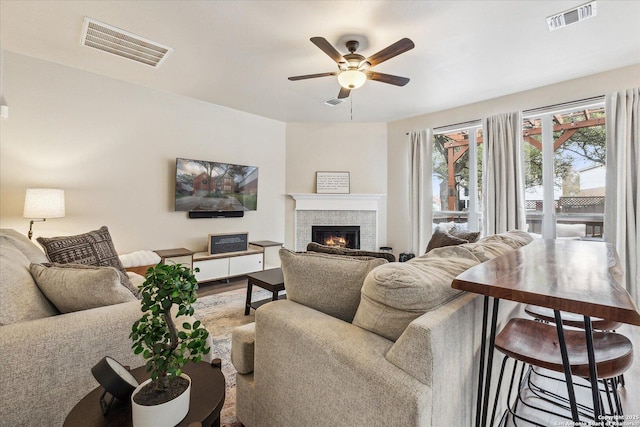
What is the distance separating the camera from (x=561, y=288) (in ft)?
2.71

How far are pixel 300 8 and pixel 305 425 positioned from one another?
103 inches

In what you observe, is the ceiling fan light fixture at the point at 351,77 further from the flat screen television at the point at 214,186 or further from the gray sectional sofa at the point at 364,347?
the flat screen television at the point at 214,186

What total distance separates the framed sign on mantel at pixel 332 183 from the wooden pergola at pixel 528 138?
1.74 metres

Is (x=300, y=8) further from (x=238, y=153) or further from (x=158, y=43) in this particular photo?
(x=238, y=153)

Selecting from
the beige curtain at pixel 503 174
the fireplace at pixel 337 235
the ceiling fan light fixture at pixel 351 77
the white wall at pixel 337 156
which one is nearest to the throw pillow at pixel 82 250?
the ceiling fan light fixture at pixel 351 77

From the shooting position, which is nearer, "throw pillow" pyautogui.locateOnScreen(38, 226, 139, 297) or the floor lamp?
"throw pillow" pyautogui.locateOnScreen(38, 226, 139, 297)

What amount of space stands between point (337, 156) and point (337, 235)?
145 cm

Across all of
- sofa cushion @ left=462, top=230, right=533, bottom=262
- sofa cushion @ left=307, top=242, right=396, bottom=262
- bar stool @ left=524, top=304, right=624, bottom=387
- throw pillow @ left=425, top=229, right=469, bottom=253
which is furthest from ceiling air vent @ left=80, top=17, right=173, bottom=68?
bar stool @ left=524, top=304, right=624, bottom=387

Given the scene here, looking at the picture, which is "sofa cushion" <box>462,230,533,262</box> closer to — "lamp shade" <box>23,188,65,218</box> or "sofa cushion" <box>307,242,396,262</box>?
"sofa cushion" <box>307,242,396,262</box>

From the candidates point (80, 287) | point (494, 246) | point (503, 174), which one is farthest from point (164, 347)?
point (503, 174)

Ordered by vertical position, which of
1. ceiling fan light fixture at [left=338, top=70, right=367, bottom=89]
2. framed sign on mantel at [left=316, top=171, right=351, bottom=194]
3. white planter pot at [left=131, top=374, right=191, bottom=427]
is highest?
ceiling fan light fixture at [left=338, top=70, right=367, bottom=89]

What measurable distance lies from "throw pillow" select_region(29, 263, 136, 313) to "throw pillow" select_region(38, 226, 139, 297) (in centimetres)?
52

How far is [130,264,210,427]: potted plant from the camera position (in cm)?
78

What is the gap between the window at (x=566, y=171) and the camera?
3.41m
